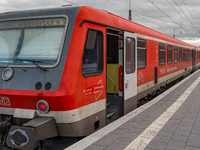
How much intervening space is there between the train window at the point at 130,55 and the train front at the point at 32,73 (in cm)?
243

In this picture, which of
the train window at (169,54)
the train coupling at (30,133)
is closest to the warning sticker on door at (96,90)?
the train coupling at (30,133)

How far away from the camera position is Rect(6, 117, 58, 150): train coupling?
149 inches

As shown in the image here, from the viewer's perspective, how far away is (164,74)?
436 inches

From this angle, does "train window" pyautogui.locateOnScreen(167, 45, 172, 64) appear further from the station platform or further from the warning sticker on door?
the warning sticker on door

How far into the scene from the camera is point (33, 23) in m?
4.63

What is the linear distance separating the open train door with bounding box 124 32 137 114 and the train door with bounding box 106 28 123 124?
13 cm

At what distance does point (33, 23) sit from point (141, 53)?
4116mm

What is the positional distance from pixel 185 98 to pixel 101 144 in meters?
5.57

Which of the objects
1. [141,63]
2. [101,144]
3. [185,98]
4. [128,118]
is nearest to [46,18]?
[101,144]

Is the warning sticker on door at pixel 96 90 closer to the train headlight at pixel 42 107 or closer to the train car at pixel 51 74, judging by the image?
the train car at pixel 51 74

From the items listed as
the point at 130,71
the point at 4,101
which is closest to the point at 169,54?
the point at 130,71

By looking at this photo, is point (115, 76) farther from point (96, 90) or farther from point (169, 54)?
point (169, 54)

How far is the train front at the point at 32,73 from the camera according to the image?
405 centimetres

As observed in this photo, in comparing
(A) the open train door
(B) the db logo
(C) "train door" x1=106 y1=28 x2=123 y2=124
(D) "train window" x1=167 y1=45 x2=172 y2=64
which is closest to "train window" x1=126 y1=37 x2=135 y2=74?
(A) the open train door
